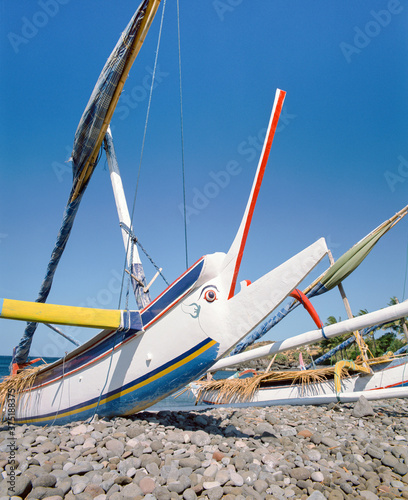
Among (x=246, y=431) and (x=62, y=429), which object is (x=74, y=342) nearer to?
(x=62, y=429)

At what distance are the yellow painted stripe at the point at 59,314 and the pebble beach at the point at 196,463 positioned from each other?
159cm

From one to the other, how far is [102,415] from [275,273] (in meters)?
4.21

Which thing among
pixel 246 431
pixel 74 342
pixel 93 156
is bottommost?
pixel 246 431

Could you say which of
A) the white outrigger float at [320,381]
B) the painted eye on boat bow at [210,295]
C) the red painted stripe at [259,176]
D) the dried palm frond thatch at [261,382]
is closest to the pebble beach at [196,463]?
the painted eye on boat bow at [210,295]

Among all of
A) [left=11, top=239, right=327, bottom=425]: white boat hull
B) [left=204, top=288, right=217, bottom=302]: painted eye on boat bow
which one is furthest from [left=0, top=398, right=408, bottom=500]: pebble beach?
[left=204, top=288, right=217, bottom=302]: painted eye on boat bow

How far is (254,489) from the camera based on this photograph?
3.52 meters

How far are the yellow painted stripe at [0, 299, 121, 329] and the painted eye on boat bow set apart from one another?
1.58m

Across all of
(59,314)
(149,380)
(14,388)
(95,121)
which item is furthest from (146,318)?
(95,121)

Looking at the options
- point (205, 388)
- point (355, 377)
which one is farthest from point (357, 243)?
point (205, 388)

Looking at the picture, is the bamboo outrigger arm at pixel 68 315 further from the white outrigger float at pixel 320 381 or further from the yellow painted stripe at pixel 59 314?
the white outrigger float at pixel 320 381

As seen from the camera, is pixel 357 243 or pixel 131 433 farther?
pixel 357 243

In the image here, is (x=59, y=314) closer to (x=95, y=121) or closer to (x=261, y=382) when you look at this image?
(x=95, y=121)

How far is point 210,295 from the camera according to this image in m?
5.41

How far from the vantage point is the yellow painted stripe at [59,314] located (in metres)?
4.82
